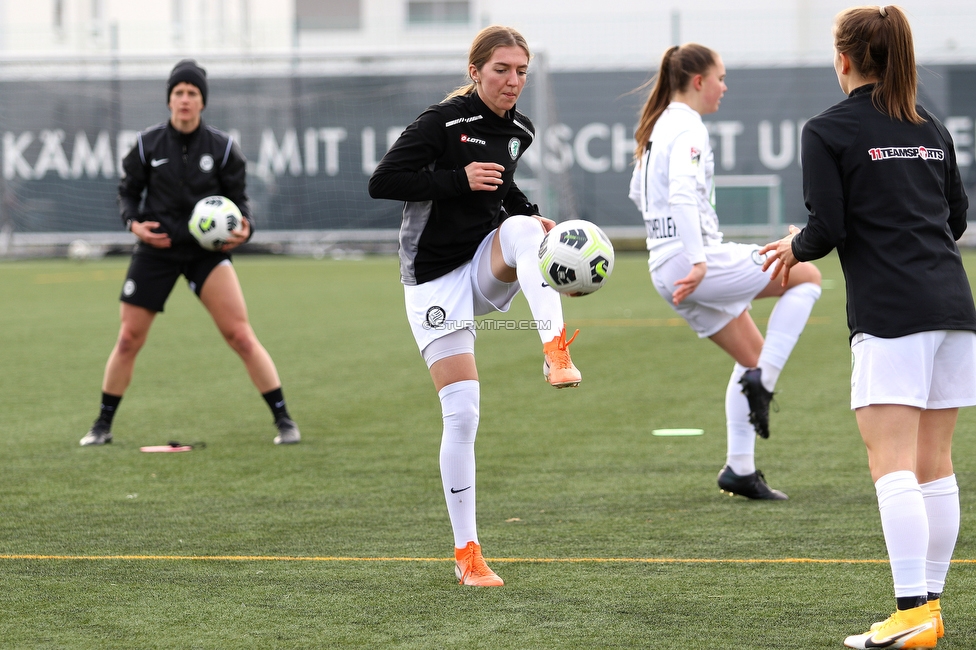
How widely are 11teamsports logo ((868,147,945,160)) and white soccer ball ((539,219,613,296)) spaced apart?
0.99m

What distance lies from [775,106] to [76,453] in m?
21.4

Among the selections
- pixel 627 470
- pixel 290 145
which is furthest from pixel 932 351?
pixel 290 145

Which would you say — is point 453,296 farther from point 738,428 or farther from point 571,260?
point 738,428

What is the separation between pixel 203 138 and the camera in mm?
7059

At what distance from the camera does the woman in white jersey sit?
5.32m

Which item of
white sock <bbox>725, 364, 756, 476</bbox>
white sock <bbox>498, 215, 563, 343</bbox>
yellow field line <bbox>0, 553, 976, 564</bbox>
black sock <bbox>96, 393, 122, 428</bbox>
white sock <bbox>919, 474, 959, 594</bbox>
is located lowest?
black sock <bbox>96, 393, 122, 428</bbox>

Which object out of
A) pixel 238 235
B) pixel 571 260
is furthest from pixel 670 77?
pixel 238 235

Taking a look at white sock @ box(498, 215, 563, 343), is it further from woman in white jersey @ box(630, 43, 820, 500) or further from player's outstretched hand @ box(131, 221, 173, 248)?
player's outstretched hand @ box(131, 221, 173, 248)

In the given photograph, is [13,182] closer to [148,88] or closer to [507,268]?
[148,88]

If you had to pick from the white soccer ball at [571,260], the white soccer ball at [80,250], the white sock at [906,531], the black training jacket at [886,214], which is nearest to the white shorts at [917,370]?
the black training jacket at [886,214]

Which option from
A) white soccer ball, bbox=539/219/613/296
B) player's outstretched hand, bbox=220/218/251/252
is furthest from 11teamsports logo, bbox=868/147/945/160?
player's outstretched hand, bbox=220/218/251/252

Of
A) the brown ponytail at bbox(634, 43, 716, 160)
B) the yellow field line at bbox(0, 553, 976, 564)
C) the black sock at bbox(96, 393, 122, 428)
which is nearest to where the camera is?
the yellow field line at bbox(0, 553, 976, 564)

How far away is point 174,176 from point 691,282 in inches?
129

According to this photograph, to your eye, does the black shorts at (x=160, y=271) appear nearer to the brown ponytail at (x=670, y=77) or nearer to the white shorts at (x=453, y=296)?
the brown ponytail at (x=670, y=77)
